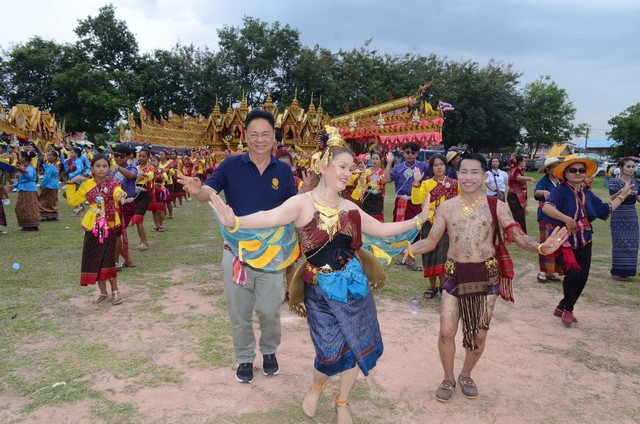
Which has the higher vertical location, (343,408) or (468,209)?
(468,209)

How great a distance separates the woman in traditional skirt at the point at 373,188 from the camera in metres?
8.34

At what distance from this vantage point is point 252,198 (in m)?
3.65

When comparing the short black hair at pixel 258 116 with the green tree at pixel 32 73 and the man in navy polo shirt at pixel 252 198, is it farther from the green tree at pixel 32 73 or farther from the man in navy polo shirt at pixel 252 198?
the green tree at pixel 32 73

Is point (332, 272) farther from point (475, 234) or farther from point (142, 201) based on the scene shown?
point (142, 201)

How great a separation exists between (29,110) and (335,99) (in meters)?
24.7

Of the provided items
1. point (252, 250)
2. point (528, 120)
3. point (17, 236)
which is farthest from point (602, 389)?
point (528, 120)

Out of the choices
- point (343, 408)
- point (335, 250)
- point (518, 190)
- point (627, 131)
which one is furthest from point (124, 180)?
point (627, 131)

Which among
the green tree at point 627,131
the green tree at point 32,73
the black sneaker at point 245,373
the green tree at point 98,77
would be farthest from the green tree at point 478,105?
the black sneaker at point 245,373

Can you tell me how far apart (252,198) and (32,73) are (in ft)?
148

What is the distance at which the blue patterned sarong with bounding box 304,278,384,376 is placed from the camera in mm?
3006

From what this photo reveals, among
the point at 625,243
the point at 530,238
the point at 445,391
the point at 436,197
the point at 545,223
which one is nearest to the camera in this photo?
the point at 530,238

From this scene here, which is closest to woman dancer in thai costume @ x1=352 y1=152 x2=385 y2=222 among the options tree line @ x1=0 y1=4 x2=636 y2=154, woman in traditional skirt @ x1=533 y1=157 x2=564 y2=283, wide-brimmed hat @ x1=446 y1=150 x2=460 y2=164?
wide-brimmed hat @ x1=446 y1=150 x2=460 y2=164

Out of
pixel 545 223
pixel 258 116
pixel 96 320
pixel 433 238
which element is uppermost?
pixel 258 116

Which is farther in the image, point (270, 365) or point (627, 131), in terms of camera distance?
point (627, 131)
